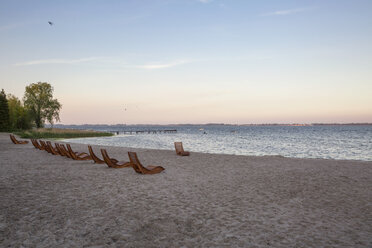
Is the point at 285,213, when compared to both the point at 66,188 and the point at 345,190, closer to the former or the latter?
the point at 345,190

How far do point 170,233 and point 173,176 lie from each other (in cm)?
564

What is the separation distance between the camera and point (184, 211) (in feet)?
19.3

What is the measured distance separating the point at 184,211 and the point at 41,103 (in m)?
62.9

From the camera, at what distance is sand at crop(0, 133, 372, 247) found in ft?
14.5

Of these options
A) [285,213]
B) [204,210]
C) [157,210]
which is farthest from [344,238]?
[157,210]

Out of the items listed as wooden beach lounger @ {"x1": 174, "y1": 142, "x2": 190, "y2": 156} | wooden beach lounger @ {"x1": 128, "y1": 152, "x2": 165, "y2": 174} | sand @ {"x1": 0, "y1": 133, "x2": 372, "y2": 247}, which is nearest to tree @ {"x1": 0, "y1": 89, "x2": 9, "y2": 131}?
wooden beach lounger @ {"x1": 174, "y1": 142, "x2": 190, "y2": 156}

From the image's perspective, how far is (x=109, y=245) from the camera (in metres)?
4.20

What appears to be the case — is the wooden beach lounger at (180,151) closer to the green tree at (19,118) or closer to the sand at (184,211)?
the sand at (184,211)

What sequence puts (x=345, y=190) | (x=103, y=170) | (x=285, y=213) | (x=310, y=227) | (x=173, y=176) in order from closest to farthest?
(x=310, y=227)
(x=285, y=213)
(x=345, y=190)
(x=173, y=176)
(x=103, y=170)

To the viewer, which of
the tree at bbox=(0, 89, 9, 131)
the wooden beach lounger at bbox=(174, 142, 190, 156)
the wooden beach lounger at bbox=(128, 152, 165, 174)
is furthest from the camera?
the tree at bbox=(0, 89, 9, 131)

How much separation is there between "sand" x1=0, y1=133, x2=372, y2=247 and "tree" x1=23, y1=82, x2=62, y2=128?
5571 cm

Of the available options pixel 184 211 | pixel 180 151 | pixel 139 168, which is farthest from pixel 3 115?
pixel 184 211

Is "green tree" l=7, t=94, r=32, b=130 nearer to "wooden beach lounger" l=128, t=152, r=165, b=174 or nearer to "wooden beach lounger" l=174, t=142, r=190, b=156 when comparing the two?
"wooden beach lounger" l=174, t=142, r=190, b=156

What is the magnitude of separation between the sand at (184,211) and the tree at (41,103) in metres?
55.7
